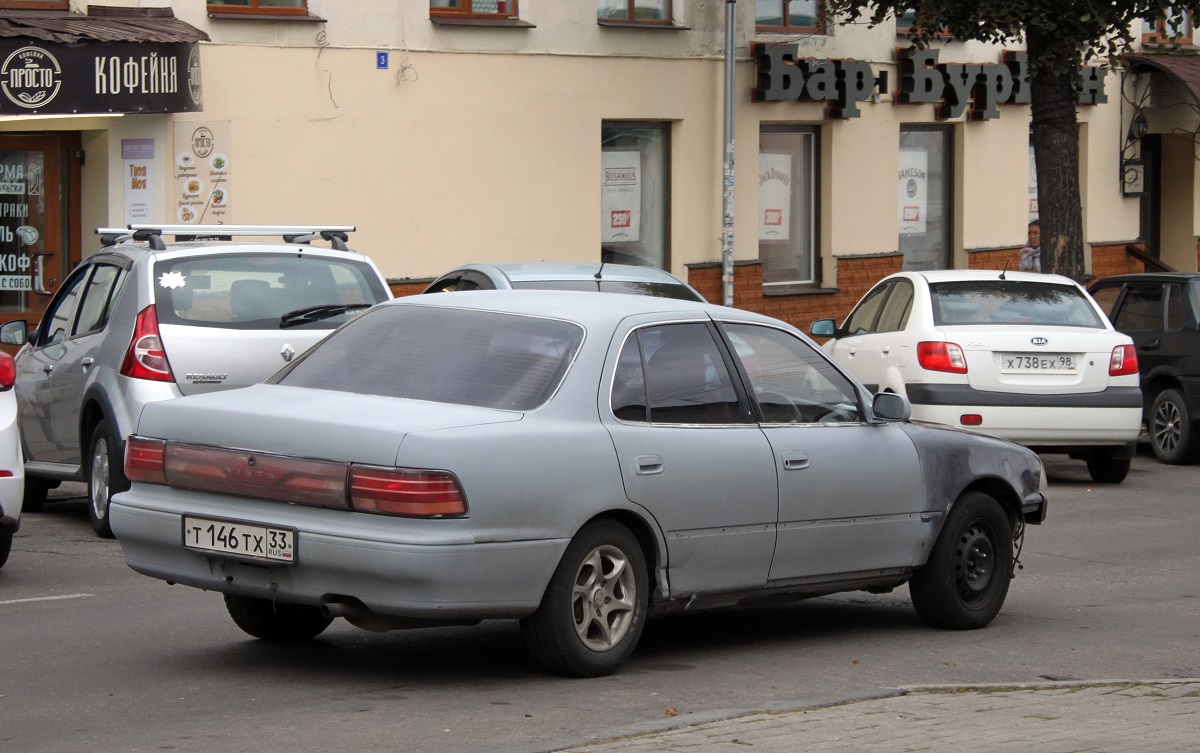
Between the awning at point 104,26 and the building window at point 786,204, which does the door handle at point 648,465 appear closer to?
the awning at point 104,26

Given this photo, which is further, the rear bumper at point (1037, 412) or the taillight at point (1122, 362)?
the taillight at point (1122, 362)

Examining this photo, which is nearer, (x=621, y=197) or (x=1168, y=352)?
(x=1168, y=352)

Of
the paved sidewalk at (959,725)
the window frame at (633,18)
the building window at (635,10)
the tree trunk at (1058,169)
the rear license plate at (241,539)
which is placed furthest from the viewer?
the building window at (635,10)

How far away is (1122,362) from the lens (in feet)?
48.3

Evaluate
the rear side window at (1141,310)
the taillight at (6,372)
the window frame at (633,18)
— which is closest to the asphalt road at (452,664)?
the taillight at (6,372)

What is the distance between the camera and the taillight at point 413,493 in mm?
6438

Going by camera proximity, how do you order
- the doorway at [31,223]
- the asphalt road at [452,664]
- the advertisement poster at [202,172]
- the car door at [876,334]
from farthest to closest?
the advertisement poster at [202,172]
the doorway at [31,223]
the car door at [876,334]
the asphalt road at [452,664]

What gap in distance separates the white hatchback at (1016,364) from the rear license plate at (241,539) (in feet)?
27.3

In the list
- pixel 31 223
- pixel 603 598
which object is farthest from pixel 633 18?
pixel 603 598

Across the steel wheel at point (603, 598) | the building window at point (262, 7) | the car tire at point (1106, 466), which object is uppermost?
the building window at point (262, 7)

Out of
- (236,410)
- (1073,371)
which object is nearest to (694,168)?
(1073,371)

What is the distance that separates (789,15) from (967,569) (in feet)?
56.2

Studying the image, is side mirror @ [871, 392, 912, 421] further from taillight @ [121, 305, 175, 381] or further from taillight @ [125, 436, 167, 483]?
taillight @ [121, 305, 175, 381]

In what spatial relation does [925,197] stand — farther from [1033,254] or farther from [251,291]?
[251,291]
